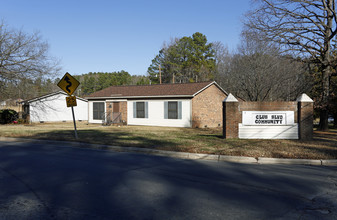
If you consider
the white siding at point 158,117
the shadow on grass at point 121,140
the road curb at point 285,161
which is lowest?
the road curb at point 285,161

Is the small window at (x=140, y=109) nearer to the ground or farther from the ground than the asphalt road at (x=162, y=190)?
farther from the ground

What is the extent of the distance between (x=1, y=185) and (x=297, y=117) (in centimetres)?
1180

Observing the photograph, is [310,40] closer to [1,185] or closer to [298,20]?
[298,20]

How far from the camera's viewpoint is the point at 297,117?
1348 cm

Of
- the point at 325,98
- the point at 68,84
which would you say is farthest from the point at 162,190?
the point at 325,98

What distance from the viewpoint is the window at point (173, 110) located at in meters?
24.6

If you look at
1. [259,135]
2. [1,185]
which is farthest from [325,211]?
[259,135]

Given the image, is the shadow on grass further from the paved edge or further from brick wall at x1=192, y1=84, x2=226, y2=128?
brick wall at x1=192, y1=84, x2=226, y2=128

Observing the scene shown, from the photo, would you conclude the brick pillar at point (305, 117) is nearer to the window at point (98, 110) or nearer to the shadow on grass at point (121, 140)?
the shadow on grass at point (121, 140)

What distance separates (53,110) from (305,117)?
2735 centimetres

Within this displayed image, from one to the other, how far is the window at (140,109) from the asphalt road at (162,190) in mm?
17426

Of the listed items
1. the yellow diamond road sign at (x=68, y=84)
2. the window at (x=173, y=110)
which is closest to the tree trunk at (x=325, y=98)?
the window at (x=173, y=110)

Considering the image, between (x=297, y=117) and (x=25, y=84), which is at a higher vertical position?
(x=25, y=84)

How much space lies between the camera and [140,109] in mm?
26938
